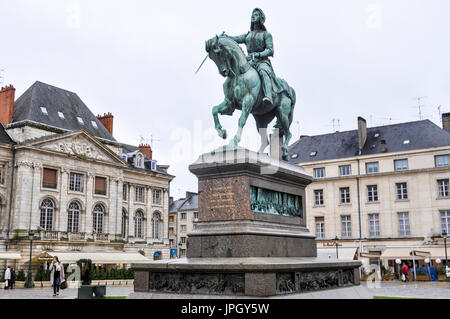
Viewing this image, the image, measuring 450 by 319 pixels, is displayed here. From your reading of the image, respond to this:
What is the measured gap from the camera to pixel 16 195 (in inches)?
1661

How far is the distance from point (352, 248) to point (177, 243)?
135ft

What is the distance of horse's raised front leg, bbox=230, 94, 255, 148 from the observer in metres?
11.0

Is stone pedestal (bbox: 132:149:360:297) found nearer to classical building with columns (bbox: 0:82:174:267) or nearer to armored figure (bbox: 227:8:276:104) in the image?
armored figure (bbox: 227:8:276:104)

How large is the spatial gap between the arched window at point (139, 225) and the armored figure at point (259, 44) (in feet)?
148

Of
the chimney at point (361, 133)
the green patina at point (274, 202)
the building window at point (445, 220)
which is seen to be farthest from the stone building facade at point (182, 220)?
the green patina at point (274, 202)

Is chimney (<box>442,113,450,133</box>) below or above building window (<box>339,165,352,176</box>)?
above

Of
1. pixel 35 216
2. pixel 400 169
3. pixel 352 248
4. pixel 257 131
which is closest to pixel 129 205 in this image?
pixel 35 216

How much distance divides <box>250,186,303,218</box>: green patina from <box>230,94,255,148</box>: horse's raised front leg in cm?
117

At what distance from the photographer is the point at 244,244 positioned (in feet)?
31.8

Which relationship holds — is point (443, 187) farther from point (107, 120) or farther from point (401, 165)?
point (107, 120)

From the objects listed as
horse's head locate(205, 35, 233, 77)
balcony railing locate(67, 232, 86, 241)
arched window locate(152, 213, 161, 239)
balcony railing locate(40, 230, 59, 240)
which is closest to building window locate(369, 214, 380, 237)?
arched window locate(152, 213, 161, 239)

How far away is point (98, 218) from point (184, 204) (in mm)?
34838

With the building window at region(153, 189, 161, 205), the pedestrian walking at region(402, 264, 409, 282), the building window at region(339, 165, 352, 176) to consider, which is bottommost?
the pedestrian walking at region(402, 264, 409, 282)
